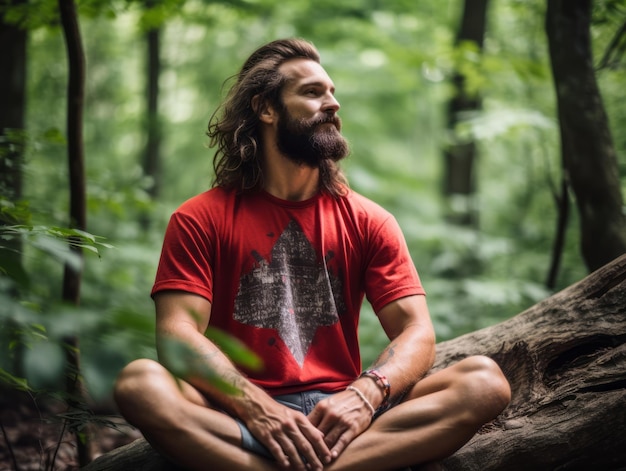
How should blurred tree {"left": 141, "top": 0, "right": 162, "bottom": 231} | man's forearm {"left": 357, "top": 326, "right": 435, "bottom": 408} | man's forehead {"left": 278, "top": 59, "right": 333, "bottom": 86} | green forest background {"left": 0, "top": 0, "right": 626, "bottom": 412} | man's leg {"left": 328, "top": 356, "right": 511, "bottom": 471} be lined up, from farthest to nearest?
blurred tree {"left": 141, "top": 0, "right": 162, "bottom": 231} < green forest background {"left": 0, "top": 0, "right": 626, "bottom": 412} < man's forehead {"left": 278, "top": 59, "right": 333, "bottom": 86} < man's forearm {"left": 357, "top": 326, "right": 435, "bottom": 408} < man's leg {"left": 328, "top": 356, "right": 511, "bottom": 471}

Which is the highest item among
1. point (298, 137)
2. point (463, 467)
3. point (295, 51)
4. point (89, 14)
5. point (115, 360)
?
point (89, 14)

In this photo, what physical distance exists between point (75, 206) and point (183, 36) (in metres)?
8.30

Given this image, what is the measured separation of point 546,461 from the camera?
2.53m

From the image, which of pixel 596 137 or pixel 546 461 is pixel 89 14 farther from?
pixel 546 461

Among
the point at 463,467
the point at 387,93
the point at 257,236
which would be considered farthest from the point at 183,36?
the point at 463,467

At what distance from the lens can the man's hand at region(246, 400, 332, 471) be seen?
2265 mm

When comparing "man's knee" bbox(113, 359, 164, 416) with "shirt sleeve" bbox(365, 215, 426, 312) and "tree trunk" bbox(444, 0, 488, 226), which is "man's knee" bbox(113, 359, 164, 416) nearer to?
"shirt sleeve" bbox(365, 215, 426, 312)

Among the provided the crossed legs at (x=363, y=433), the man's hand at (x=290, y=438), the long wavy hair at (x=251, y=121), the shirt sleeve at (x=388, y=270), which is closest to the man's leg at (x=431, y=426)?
the crossed legs at (x=363, y=433)

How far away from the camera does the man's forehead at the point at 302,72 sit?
124 inches

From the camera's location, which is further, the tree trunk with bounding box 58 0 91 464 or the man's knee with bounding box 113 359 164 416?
the tree trunk with bounding box 58 0 91 464

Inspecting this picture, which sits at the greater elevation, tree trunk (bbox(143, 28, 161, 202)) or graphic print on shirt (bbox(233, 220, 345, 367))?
tree trunk (bbox(143, 28, 161, 202))

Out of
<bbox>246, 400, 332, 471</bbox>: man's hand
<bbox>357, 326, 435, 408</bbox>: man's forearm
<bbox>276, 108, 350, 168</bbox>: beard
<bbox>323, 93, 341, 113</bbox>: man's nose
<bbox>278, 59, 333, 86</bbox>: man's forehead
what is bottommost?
<bbox>246, 400, 332, 471</bbox>: man's hand

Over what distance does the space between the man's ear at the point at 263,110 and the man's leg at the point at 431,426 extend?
1726 mm

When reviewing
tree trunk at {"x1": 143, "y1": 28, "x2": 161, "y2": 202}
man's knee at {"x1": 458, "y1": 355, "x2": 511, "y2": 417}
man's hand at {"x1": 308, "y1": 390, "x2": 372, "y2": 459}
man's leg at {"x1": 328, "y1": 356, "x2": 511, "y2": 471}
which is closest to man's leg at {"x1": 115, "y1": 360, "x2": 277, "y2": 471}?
man's hand at {"x1": 308, "y1": 390, "x2": 372, "y2": 459}
